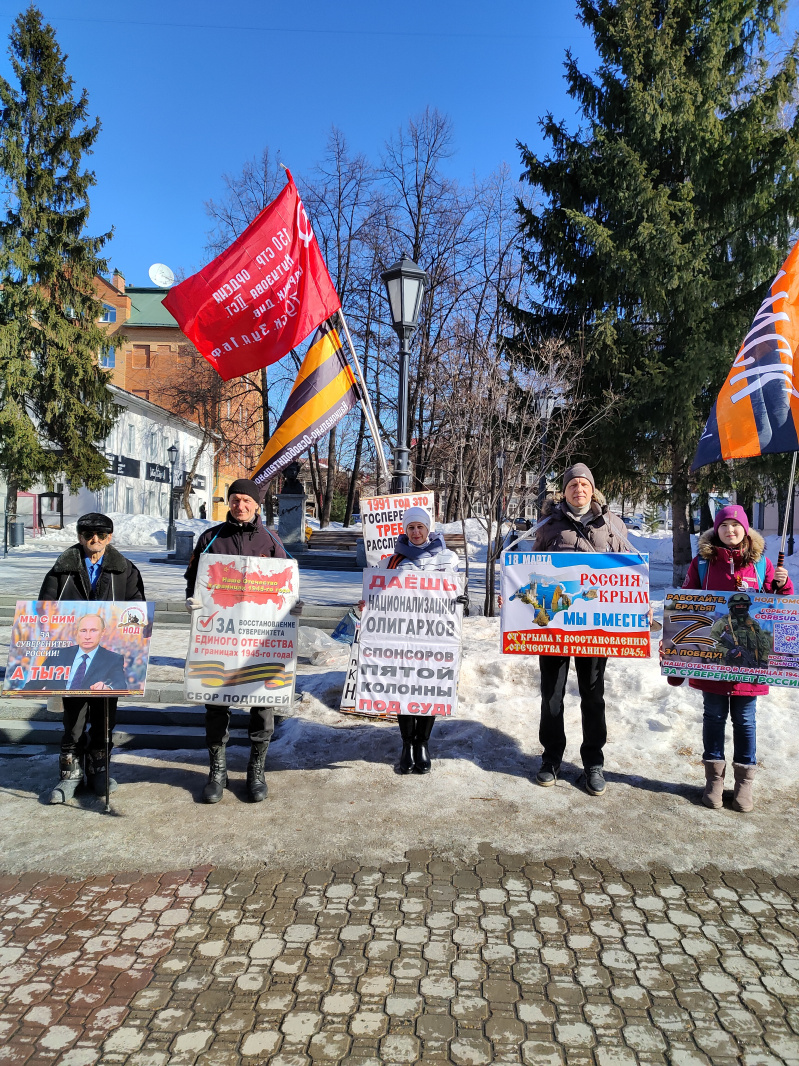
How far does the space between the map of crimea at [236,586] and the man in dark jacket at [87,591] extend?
48 centimetres

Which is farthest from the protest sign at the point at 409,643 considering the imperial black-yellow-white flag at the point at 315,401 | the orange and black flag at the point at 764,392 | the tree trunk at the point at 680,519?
the tree trunk at the point at 680,519

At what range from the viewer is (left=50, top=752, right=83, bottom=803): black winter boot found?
4887 mm

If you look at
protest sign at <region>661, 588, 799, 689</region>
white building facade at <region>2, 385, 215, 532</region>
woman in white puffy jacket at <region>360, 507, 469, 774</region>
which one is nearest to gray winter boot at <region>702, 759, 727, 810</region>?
protest sign at <region>661, 588, 799, 689</region>

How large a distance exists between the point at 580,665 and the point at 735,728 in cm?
105

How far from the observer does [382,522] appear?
24.8ft

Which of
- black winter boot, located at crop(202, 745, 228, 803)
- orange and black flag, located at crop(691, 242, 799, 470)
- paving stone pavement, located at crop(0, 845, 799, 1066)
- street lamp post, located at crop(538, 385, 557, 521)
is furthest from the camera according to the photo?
street lamp post, located at crop(538, 385, 557, 521)

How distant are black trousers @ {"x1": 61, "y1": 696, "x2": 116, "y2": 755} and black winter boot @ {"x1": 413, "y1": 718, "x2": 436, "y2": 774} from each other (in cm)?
211

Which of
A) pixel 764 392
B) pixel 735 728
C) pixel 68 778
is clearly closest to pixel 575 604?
pixel 735 728

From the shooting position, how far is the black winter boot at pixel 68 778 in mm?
4887

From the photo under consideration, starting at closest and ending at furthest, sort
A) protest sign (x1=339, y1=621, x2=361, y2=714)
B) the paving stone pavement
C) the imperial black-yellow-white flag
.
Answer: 1. the paving stone pavement
2. protest sign (x1=339, y1=621, x2=361, y2=714)
3. the imperial black-yellow-white flag

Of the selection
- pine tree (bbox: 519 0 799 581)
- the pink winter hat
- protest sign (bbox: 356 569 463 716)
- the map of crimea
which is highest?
pine tree (bbox: 519 0 799 581)

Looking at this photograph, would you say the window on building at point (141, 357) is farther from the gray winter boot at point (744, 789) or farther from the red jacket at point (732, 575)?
the gray winter boot at point (744, 789)

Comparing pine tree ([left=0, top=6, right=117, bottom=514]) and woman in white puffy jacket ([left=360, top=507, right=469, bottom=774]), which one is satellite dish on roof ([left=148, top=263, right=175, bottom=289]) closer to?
pine tree ([left=0, top=6, right=117, bottom=514])

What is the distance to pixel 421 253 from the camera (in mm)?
31922
